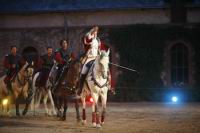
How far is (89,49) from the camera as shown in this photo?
17562 millimetres

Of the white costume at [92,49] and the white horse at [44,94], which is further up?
the white costume at [92,49]

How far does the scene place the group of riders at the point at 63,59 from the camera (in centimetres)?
1733

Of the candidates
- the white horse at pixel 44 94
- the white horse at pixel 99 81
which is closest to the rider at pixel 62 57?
the white horse at pixel 44 94

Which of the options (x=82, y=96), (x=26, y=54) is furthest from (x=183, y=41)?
(x=82, y=96)

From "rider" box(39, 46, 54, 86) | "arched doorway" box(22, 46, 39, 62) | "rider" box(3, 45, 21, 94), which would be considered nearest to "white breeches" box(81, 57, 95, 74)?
"rider" box(39, 46, 54, 86)

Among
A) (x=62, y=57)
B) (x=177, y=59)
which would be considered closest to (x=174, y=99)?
(x=177, y=59)

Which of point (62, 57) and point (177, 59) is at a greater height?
point (177, 59)

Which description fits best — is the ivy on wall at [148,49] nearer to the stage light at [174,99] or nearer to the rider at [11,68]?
the stage light at [174,99]

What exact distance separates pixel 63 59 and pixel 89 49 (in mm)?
1957

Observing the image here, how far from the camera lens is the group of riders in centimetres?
1733

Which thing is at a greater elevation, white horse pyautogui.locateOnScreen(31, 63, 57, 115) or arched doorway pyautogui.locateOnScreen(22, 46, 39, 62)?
arched doorway pyautogui.locateOnScreen(22, 46, 39, 62)

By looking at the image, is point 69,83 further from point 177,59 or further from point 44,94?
point 177,59

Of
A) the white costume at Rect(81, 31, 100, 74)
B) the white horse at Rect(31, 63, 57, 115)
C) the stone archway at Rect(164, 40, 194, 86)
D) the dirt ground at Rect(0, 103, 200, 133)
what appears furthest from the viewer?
the stone archway at Rect(164, 40, 194, 86)

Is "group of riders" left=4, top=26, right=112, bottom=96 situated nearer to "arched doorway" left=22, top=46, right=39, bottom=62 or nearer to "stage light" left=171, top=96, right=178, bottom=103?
"stage light" left=171, top=96, right=178, bottom=103
